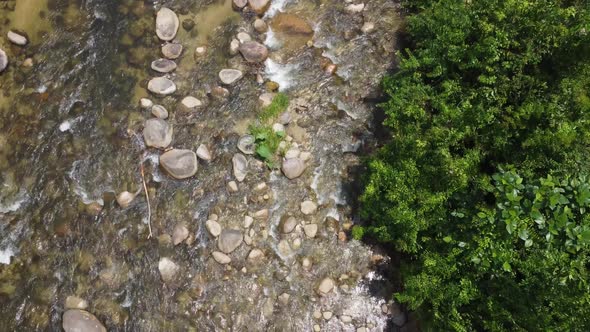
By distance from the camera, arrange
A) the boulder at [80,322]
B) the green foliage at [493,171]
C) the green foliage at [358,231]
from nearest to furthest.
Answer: the green foliage at [493,171], the boulder at [80,322], the green foliage at [358,231]

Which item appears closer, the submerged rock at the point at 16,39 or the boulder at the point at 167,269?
the boulder at the point at 167,269

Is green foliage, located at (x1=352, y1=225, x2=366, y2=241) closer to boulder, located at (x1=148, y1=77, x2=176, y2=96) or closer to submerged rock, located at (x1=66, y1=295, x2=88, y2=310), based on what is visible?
boulder, located at (x1=148, y1=77, x2=176, y2=96)

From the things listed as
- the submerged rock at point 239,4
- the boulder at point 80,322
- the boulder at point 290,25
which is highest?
the submerged rock at point 239,4

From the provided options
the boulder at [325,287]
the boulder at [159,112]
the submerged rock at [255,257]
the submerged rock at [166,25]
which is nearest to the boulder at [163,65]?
the submerged rock at [166,25]

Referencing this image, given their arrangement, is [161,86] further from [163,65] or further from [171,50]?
[171,50]

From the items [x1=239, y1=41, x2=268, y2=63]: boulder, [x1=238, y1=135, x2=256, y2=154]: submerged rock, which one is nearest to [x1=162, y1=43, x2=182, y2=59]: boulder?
[x1=239, y1=41, x2=268, y2=63]: boulder

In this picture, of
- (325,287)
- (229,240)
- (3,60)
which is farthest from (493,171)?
(3,60)

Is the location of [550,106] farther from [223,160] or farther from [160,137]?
[160,137]

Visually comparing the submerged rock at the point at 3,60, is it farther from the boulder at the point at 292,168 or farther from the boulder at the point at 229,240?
the boulder at the point at 292,168
